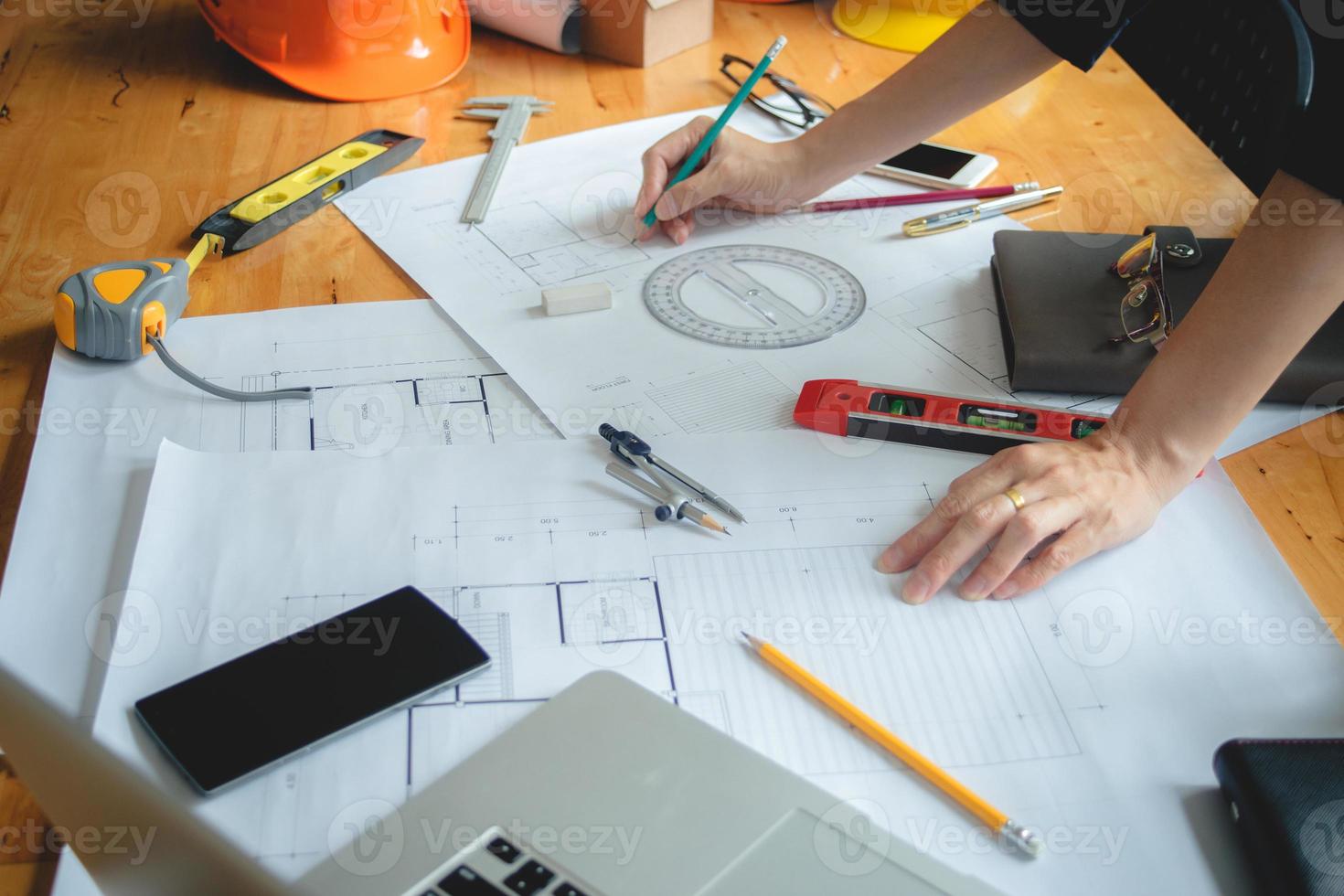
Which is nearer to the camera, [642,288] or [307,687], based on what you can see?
[307,687]

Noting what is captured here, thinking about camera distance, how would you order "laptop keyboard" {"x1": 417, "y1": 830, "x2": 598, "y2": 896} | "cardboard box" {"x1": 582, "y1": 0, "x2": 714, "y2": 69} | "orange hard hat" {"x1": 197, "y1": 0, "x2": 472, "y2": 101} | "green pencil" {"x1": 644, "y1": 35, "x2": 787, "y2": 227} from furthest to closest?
"cardboard box" {"x1": 582, "y1": 0, "x2": 714, "y2": 69}, "orange hard hat" {"x1": 197, "y1": 0, "x2": 472, "y2": 101}, "green pencil" {"x1": 644, "y1": 35, "x2": 787, "y2": 227}, "laptop keyboard" {"x1": 417, "y1": 830, "x2": 598, "y2": 896}

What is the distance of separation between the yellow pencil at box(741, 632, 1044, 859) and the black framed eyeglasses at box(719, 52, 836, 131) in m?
0.72

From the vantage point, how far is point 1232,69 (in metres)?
1.05

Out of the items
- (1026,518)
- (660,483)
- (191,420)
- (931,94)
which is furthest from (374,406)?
(931,94)

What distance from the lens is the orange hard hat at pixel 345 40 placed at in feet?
3.62

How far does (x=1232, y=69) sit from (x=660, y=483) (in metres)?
0.77

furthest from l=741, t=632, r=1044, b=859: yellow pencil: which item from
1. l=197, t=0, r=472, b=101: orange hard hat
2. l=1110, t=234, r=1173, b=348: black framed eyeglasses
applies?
l=197, t=0, r=472, b=101: orange hard hat

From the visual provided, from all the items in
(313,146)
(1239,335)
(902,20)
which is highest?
(1239,335)

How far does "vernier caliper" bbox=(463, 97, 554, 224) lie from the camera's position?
3.28 feet

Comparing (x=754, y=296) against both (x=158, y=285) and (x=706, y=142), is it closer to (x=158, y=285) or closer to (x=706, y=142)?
(x=706, y=142)

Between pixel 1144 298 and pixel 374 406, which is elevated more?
pixel 1144 298

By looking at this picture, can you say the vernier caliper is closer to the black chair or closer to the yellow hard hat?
the yellow hard hat

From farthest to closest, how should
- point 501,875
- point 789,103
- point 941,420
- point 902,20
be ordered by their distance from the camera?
point 902,20 → point 789,103 → point 941,420 → point 501,875

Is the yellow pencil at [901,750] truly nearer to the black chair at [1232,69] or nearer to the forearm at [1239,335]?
the forearm at [1239,335]
